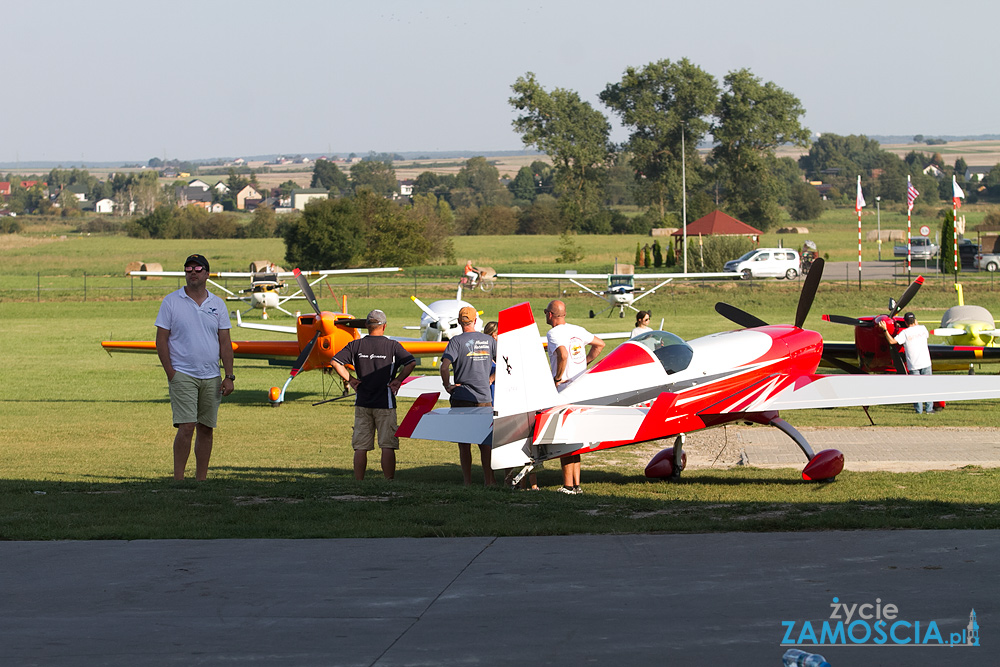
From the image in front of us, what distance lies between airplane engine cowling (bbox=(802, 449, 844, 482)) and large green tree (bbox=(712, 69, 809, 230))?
86.4 metres

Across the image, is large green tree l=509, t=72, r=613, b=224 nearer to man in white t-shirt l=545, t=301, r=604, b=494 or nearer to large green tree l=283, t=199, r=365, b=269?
large green tree l=283, t=199, r=365, b=269

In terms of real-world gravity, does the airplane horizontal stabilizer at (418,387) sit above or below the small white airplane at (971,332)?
above

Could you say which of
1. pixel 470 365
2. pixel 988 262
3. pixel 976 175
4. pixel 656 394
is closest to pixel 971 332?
pixel 656 394

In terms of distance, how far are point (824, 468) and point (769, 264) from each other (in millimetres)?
50302

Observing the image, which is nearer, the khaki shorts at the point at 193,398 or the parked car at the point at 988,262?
the khaki shorts at the point at 193,398

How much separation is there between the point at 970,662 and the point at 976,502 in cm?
396

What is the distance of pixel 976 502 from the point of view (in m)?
7.85

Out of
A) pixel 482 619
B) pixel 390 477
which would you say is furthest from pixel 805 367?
pixel 482 619

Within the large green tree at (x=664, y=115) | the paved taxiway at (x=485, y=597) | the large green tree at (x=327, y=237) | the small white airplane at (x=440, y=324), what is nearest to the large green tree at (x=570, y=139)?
the large green tree at (x=664, y=115)

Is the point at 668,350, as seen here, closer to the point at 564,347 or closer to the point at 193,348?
the point at 564,347

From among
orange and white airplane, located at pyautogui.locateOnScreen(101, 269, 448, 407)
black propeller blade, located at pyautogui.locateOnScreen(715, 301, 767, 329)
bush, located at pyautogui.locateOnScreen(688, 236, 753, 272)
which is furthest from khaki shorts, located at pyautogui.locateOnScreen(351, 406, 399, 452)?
bush, located at pyautogui.locateOnScreen(688, 236, 753, 272)

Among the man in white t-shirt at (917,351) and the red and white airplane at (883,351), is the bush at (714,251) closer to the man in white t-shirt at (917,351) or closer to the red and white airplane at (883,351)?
the red and white airplane at (883,351)

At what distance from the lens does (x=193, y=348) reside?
8.78 metres

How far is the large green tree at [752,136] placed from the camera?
92.8 m
